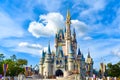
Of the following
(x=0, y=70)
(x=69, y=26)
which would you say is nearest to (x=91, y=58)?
(x=69, y=26)

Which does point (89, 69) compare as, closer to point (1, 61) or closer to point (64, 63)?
point (64, 63)

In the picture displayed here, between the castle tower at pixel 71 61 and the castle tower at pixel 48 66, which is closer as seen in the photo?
the castle tower at pixel 71 61

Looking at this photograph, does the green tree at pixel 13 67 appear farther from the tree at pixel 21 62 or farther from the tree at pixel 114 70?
the tree at pixel 114 70

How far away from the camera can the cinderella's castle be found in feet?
367

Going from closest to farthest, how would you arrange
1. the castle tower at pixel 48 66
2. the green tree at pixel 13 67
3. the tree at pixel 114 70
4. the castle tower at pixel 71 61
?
the green tree at pixel 13 67 < the castle tower at pixel 71 61 < the castle tower at pixel 48 66 < the tree at pixel 114 70

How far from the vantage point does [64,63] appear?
112812 mm

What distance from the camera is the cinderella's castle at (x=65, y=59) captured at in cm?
11181

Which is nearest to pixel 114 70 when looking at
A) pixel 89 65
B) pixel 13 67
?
pixel 89 65

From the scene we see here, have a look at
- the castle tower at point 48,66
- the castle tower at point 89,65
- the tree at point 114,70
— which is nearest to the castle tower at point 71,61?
the castle tower at point 48,66

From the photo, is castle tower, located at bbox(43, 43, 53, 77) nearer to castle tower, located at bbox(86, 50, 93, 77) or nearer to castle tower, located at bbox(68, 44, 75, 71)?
castle tower, located at bbox(68, 44, 75, 71)

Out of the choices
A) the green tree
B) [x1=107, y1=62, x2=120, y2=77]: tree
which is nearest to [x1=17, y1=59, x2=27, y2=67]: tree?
the green tree

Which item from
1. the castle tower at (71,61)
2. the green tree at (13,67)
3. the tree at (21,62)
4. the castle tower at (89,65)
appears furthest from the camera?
the castle tower at (89,65)

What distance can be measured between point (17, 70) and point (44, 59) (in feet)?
72.7

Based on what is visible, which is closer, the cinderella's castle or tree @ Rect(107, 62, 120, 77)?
the cinderella's castle
